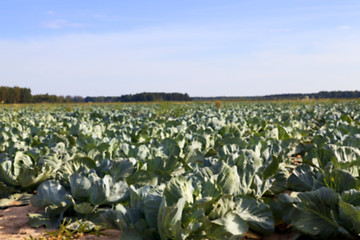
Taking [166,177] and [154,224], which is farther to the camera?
[166,177]

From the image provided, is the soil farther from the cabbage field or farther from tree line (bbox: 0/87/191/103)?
tree line (bbox: 0/87/191/103)

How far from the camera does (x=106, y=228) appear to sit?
8.12 feet

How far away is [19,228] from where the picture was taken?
269 centimetres

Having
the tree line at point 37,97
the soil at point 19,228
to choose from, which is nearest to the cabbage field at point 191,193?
the soil at point 19,228

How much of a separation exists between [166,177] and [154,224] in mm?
990

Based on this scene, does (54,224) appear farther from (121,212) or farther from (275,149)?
(275,149)

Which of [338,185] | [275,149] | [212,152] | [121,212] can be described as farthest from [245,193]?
[212,152]

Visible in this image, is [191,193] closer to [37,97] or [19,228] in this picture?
[19,228]

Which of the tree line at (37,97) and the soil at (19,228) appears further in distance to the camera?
the tree line at (37,97)

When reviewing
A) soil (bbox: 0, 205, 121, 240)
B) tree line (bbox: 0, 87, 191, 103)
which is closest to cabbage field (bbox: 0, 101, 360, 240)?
soil (bbox: 0, 205, 121, 240)

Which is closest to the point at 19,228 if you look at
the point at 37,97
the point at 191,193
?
the point at 191,193

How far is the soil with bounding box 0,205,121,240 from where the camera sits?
7.98 ft

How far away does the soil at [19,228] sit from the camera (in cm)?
243

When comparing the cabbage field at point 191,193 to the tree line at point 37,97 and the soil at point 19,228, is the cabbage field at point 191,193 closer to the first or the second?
the soil at point 19,228
